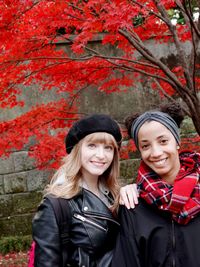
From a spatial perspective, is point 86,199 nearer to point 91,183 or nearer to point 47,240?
point 91,183

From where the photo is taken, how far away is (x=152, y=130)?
2.11 metres

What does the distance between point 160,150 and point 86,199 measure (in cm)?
57

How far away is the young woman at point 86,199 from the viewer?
2041mm

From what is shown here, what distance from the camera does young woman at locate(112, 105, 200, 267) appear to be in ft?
6.32

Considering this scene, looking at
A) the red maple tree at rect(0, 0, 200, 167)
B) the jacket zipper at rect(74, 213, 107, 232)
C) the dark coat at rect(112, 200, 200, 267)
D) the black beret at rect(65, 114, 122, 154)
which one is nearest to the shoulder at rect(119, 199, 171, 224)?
the dark coat at rect(112, 200, 200, 267)

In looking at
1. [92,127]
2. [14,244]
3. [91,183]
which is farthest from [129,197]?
[14,244]

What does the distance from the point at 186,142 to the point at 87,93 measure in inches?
94.6

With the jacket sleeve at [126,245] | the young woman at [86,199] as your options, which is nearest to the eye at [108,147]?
the young woman at [86,199]

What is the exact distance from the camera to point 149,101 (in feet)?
26.2

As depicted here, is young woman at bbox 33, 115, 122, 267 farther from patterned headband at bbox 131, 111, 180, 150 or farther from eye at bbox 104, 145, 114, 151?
patterned headband at bbox 131, 111, 180, 150

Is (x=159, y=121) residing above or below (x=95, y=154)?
above

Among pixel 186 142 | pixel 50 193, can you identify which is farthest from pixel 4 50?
pixel 186 142

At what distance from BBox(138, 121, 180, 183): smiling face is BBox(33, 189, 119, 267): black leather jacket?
436 millimetres

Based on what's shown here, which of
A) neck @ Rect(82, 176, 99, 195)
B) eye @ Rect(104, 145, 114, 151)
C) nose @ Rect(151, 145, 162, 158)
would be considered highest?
eye @ Rect(104, 145, 114, 151)
